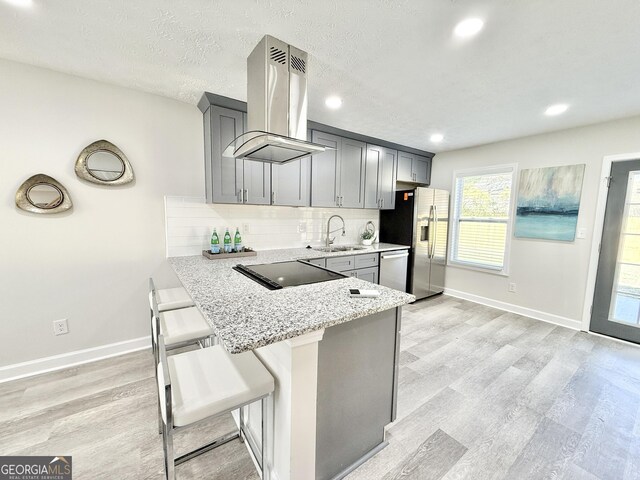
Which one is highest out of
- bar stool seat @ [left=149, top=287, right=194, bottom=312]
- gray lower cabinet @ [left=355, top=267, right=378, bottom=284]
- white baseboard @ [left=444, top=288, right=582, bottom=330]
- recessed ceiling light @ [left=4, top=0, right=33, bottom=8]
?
recessed ceiling light @ [left=4, top=0, right=33, bottom=8]

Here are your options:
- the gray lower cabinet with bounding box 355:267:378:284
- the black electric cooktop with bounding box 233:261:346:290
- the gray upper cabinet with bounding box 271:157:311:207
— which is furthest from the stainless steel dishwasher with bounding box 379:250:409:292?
the black electric cooktop with bounding box 233:261:346:290

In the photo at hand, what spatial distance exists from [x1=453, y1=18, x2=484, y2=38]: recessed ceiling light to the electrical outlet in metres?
3.60

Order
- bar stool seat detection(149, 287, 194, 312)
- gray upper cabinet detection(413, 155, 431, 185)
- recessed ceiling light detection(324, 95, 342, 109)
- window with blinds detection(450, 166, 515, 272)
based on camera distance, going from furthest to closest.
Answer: gray upper cabinet detection(413, 155, 431, 185)
window with blinds detection(450, 166, 515, 272)
recessed ceiling light detection(324, 95, 342, 109)
bar stool seat detection(149, 287, 194, 312)

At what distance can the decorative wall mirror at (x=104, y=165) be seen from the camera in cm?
217

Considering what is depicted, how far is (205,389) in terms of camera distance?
3.57ft

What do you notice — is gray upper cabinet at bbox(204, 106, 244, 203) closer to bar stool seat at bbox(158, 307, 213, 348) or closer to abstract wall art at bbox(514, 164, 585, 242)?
bar stool seat at bbox(158, 307, 213, 348)

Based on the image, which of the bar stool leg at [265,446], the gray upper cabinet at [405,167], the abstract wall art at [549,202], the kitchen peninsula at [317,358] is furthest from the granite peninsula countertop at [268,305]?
the abstract wall art at [549,202]

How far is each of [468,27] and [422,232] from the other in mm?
2845

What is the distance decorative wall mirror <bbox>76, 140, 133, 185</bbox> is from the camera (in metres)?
2.17

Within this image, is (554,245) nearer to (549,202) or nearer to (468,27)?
(549,202)

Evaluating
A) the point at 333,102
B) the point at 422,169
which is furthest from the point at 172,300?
the point at 422,169

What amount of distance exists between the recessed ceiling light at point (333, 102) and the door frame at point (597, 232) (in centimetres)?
302

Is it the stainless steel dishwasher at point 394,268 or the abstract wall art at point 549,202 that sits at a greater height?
the abstract wall art at point 549,202

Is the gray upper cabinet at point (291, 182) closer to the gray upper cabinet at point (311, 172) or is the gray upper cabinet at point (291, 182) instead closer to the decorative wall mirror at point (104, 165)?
the gray upper cabinet at point (311, 172)
